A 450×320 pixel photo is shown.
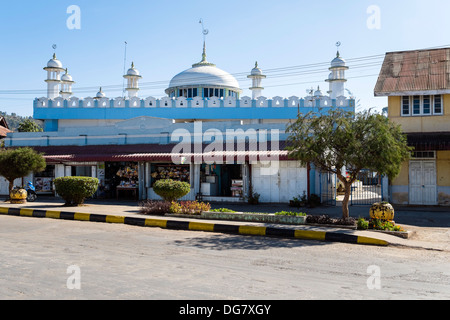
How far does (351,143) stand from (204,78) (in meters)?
23.7

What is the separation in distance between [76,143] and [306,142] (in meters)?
15.8

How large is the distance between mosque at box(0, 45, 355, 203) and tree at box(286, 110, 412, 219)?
355 centimetres

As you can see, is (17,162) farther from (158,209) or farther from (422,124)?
(422,124)

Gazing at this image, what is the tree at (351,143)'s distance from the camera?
35.4 ft

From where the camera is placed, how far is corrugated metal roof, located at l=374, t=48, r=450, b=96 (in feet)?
58.3

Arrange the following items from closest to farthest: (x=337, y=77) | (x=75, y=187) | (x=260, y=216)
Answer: (x=260, y=216), (x=75, y=187), (x=337, y=77)

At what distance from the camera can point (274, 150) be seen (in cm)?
1908

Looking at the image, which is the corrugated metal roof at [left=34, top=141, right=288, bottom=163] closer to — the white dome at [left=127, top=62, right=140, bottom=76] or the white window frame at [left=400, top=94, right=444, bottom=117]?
the white window frame at [left=400, top=94, right=444, bottom=117]

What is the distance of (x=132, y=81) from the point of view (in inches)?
1422

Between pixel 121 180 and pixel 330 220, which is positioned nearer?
pixel 330 220

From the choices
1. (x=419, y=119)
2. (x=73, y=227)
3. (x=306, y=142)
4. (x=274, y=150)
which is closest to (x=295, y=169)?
(x=274, y=150)

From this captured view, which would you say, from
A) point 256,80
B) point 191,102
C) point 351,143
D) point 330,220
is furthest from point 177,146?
point 256,80
